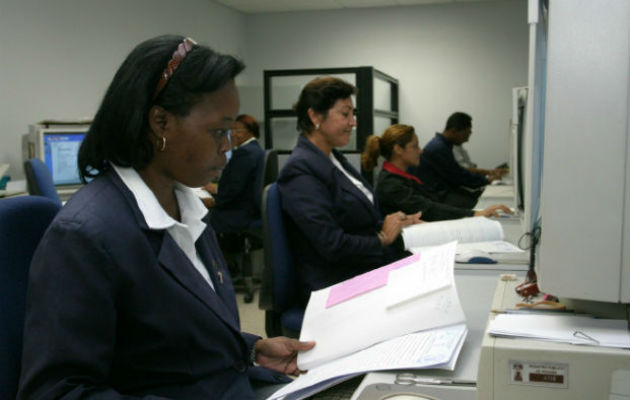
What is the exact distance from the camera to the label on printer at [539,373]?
24.8 inches

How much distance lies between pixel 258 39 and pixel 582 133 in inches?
268

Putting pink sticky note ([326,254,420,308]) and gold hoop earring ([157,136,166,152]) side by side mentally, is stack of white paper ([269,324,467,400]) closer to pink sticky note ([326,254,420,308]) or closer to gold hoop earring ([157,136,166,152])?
pink sticky note ([326,254,420,308])

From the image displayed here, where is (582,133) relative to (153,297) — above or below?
above

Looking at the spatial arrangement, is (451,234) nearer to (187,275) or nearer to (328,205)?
(328,205)

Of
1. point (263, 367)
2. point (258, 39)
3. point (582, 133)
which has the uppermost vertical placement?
point (258, 39)

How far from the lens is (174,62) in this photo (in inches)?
36.0

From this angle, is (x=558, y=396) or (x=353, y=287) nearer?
(x=558, y=396)

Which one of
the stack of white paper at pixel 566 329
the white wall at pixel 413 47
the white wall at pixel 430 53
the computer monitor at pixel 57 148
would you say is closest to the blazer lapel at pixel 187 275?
the stack of white paper at pixel 566 329

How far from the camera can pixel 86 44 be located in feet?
14.4

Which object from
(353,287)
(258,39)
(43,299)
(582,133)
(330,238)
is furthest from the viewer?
(258,39)

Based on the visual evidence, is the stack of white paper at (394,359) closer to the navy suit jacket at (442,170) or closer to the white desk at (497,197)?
the white desk at (497,197)

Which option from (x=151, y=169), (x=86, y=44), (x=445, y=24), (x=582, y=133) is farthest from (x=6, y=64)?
(x=445, y=24)

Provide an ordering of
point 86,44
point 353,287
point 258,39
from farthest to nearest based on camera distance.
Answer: point 258,39 → point 86,44 → point 353,287

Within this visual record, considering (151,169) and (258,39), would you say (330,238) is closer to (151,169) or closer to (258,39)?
(151,169)
